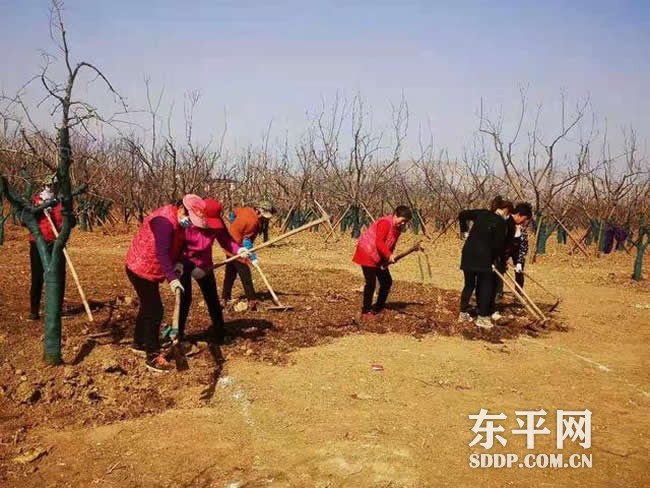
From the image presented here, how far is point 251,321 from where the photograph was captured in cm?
571

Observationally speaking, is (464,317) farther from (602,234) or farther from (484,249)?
(602,234)

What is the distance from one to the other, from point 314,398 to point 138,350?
1.52 metres

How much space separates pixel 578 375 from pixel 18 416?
4.20m

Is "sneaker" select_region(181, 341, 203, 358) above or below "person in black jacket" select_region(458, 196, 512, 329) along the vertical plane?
below

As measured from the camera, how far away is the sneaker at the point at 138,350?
165 inches

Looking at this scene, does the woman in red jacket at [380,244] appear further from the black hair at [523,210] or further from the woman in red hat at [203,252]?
the woman in red hat at [203,252]

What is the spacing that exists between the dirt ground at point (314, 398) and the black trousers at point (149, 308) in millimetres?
223

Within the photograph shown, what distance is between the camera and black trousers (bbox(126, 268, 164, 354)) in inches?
156

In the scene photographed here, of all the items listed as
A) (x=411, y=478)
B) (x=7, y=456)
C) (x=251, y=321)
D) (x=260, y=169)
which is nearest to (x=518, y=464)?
(x=411, y=478)

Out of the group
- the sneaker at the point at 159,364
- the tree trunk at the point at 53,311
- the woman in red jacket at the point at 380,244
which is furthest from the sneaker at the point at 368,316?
the tree trunk at the point at 53,311

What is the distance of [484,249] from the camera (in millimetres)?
5672

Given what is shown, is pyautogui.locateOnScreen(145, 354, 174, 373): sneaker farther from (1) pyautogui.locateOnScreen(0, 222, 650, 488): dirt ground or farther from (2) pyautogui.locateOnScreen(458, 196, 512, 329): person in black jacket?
(2) pyautogui.locateOnScreen(458, 196, 512, 329): person in black jacket

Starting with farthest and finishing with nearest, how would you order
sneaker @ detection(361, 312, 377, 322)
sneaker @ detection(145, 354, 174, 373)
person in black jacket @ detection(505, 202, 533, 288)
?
person in black jacket @ detection(505, 202, 533, 288) < sneaker @ detection(361, 312, 377, 322) < sneaker @ detection(145, 354, 174, 373)

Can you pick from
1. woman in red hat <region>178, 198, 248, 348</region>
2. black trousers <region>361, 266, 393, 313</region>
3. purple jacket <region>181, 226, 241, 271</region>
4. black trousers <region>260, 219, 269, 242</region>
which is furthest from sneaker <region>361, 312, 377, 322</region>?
purple jacket <region>181, 226, 241, 271</region>
